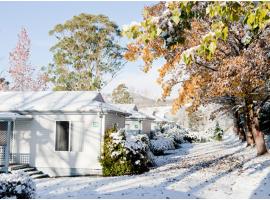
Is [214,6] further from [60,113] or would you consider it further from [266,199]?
[60,113]

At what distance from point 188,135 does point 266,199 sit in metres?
43.6

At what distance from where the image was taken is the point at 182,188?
46.3 feet

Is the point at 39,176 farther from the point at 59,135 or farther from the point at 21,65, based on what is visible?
the point at 21,65

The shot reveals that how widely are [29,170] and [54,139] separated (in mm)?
1987

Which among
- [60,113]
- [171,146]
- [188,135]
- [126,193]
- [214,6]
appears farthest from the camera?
[188,135]

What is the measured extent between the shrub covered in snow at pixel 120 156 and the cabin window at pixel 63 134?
207 cm

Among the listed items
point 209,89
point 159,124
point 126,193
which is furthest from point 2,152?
point 159,124

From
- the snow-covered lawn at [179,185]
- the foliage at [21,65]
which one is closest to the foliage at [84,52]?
the foliage at [21,65]

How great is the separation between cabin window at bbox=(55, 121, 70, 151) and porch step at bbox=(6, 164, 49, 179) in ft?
4.89

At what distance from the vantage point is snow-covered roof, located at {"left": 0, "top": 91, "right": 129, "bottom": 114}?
1973 cm

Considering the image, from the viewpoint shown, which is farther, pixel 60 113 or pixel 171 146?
pixel 171 146

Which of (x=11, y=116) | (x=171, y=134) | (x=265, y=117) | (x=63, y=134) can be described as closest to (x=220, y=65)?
(x=63, y=134)

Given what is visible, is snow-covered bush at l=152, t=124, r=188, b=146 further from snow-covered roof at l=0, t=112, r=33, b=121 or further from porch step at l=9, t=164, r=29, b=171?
snow-covered roof at l=0, t=112, r=33, b=121

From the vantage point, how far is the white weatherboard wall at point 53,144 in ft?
64.0
